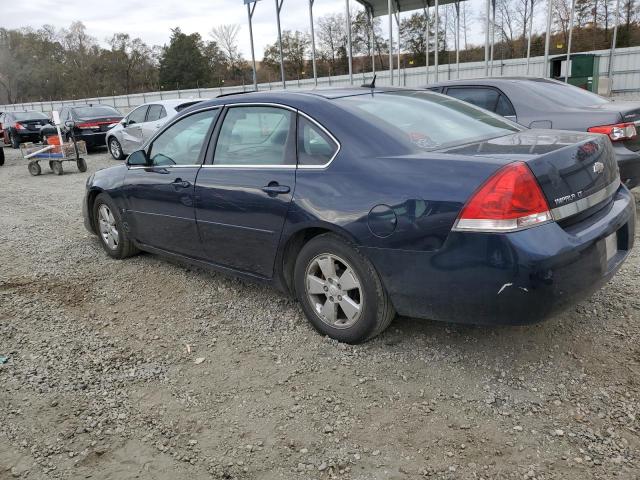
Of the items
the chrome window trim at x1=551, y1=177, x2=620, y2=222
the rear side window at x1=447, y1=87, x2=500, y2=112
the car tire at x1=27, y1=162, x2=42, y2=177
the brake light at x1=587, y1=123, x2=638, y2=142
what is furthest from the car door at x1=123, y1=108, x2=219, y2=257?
the car tire at x1=27, y1=162, x2=42, y2=177

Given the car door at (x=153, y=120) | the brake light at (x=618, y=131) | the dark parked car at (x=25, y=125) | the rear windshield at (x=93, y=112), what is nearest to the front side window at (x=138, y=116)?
the car door at (x=153, y=120)

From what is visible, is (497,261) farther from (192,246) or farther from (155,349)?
(192,246)

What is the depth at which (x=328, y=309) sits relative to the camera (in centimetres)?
335

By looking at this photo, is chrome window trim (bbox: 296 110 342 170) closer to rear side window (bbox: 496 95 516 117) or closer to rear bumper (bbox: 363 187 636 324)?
rear bumper (bbox: 363 187 636 324)

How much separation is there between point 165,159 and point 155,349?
5.71 ft

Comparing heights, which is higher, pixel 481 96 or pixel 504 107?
pixel 481 96

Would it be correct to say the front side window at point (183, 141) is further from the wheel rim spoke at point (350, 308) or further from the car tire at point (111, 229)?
the wheel rim spoke at point (350, 308)

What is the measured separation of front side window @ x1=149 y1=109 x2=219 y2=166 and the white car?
8.45 m

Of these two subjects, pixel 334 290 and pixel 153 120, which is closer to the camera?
pixel 334 290

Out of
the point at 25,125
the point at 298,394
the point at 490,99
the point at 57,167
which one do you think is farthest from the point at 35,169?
the point at 298,394

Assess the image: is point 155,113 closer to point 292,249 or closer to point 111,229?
point 111,229

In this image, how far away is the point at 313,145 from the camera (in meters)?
3.35

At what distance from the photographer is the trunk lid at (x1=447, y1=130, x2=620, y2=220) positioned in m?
2.64

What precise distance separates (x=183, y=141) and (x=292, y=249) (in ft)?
5.13
